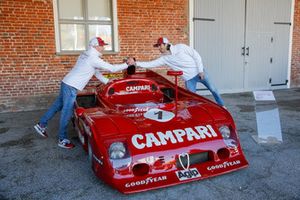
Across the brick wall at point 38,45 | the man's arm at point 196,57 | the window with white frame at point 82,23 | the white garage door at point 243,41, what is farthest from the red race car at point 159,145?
the white garage door at point 243,41

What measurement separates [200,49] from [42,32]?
427 centimetres

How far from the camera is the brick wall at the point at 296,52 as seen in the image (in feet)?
31.3

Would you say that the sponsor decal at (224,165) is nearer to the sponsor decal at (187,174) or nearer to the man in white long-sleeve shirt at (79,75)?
the sponsor decal at (187,174)

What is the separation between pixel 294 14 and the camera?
9508 mm

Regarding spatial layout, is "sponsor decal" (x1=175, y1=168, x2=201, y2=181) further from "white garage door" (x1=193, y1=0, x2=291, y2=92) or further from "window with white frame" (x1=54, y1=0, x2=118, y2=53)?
"white garage door" (x1=193, y1=0, x2=291, y2=92)

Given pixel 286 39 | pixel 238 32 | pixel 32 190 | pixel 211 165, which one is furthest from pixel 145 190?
pixel 286 39

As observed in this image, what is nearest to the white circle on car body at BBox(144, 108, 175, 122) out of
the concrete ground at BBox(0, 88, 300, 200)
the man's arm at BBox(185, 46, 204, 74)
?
the concrete ground at BBox(0, 88, 300, 200)

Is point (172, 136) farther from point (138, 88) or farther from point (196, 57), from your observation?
point (196, 57)

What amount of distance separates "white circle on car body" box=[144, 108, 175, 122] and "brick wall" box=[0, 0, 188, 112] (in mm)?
4248

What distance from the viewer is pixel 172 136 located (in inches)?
119

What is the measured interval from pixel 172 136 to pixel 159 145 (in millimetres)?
193

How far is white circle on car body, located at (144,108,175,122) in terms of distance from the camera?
330 cm

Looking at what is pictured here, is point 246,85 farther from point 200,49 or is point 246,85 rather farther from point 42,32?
point 42,32

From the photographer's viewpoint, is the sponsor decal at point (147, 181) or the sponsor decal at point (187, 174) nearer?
the sponsor decal at point (147, 181)
